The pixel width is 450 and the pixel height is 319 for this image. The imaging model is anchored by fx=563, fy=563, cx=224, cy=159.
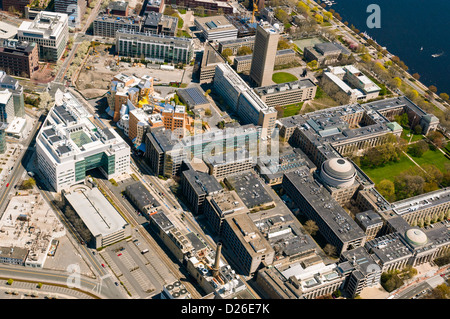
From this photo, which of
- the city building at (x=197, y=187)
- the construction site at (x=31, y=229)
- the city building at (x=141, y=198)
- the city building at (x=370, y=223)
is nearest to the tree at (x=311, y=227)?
the city building at (x=370, y=223)

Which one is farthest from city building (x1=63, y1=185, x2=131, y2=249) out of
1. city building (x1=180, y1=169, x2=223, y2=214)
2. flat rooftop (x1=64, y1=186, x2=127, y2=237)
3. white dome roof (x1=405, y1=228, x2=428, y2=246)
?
white dome roof (x1=405, y1=228, x2=428, y2=246)

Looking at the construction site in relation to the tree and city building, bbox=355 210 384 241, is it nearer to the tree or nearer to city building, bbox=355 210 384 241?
the tree

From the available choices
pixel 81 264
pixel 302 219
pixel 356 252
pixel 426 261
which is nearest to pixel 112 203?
pixel 81 264

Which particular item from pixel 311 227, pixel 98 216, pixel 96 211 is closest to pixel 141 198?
pixel 96 211

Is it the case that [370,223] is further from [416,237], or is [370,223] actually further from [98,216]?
[98,216]

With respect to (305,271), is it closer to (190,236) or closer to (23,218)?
(190,236)

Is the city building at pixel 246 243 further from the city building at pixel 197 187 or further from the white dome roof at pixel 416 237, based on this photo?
the white dome roof at pixel 416 237
